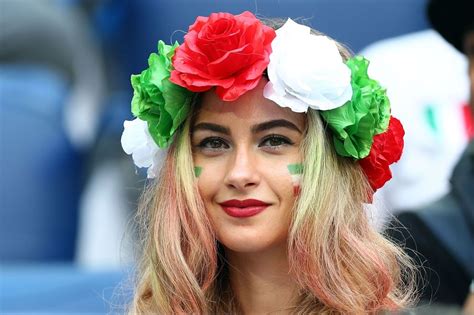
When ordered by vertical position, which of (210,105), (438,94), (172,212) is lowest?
(172,212)

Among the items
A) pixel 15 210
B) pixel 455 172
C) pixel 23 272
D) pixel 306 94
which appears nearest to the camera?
pixel 306 94

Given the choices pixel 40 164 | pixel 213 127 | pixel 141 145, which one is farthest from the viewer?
pixel 40 164

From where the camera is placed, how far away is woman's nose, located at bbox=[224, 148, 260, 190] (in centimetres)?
313

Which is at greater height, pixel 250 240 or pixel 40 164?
pixel 40 164

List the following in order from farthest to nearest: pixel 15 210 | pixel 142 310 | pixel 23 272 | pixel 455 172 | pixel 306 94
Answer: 1. pixel 15 210
2. pixel 23 272
3. pixel 455 172
4. pixel 142 310
5. pixel 306 94

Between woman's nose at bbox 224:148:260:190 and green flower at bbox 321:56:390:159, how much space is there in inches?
9.4

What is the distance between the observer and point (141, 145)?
3393 mm

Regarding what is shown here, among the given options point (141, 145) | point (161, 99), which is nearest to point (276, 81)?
point (161, 99)

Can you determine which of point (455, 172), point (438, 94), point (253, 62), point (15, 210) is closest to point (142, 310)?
point (253, 62)

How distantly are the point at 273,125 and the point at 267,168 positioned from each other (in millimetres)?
118

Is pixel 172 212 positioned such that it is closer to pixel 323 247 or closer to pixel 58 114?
pixel 323 247

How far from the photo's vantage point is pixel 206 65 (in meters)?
3.19

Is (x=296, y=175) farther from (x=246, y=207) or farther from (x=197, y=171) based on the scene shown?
(x=197, y=171)

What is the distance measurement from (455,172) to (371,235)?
1.08 meters
